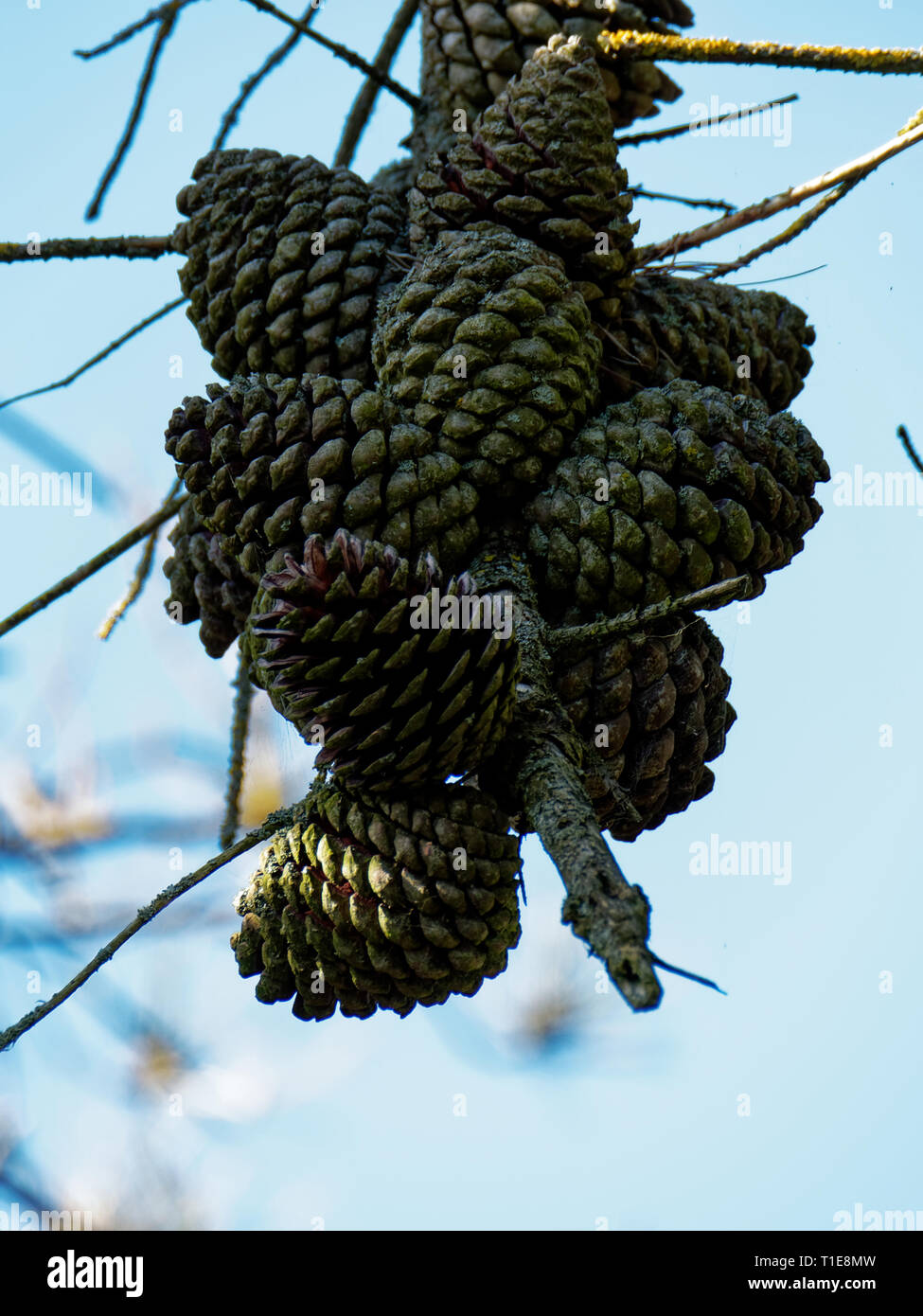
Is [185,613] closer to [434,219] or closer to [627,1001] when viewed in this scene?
[434,219]

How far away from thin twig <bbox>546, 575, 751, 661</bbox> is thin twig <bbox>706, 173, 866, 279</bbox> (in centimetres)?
52

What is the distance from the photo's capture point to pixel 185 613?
4.73ft

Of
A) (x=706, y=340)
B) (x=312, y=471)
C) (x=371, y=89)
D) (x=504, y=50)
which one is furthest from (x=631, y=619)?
(x=371, y=89)

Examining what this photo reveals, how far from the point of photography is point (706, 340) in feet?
4.55

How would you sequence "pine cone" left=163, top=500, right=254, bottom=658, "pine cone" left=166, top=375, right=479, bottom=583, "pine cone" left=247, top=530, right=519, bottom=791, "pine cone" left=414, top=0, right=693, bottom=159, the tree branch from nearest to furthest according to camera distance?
the tree branch, "pine cone" left=247, top=530, right=519, bottom=791, "pine cone" left=166, top=375, right=479, bottom=583, "pine cone" left=163, top=500, right=254, bottom=658, "pine cone" left=414, top=0, right=693, bottom=159

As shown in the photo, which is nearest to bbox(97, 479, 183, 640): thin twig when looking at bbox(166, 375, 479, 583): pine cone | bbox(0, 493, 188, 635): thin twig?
bbox(0, 493, 188, 635): thin twig

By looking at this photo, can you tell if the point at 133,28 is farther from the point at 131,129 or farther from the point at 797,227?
Result: the point at 797,227

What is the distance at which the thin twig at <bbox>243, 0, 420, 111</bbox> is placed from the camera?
1639mm

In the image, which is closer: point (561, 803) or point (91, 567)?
point (561, 803)

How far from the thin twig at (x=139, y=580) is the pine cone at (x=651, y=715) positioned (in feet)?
2.45

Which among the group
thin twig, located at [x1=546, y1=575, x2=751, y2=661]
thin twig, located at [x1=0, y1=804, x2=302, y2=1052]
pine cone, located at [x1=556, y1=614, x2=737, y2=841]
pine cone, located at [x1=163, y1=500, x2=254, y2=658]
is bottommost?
thin twig, located at [x1=0, y1=804, x2=302, y2=1052]

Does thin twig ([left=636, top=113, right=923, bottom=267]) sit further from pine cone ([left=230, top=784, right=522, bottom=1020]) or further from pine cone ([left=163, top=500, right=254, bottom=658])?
pine cone ([left=230, top=784, right=522, bottom=1020])

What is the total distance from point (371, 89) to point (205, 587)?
909mm
